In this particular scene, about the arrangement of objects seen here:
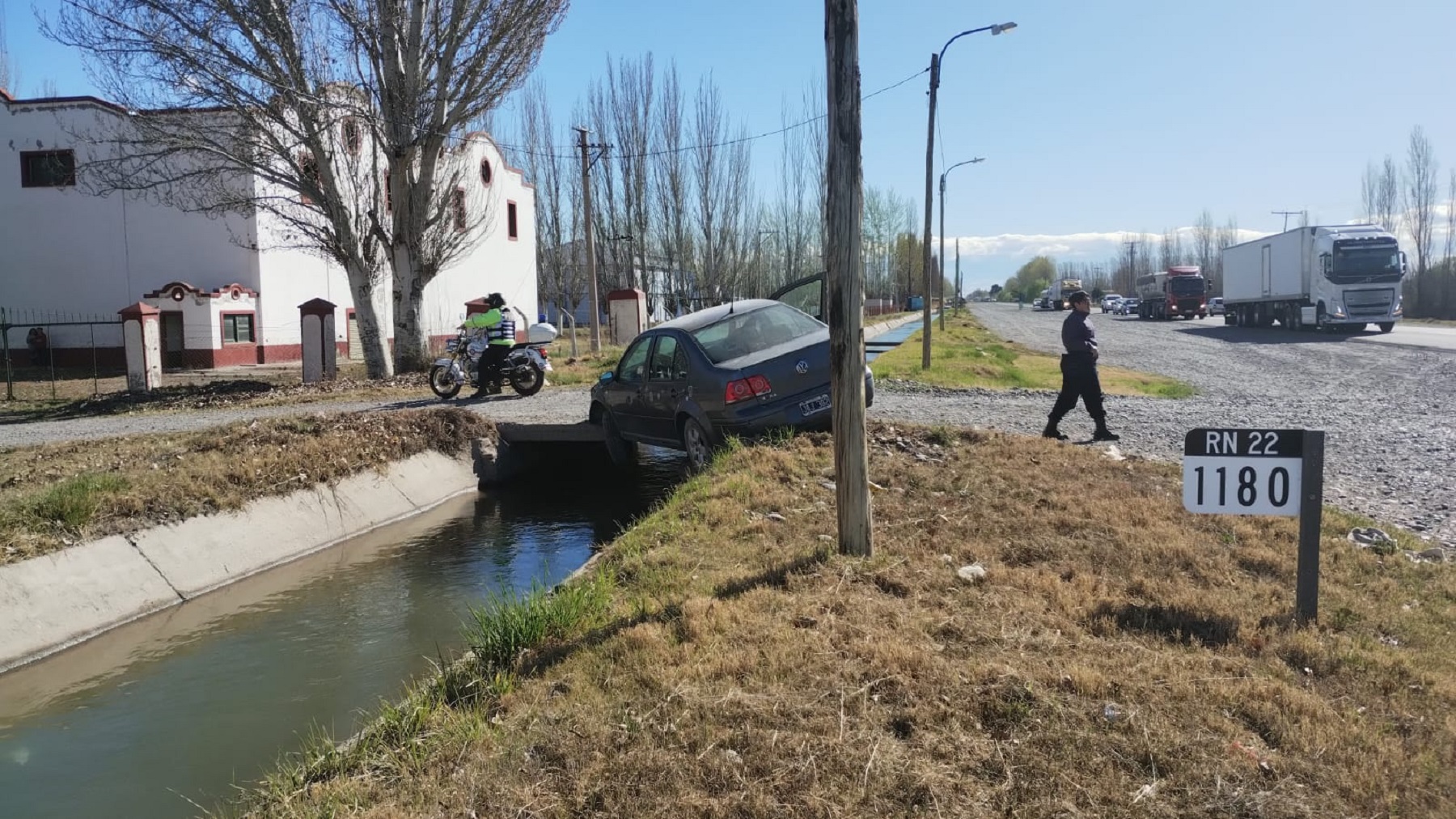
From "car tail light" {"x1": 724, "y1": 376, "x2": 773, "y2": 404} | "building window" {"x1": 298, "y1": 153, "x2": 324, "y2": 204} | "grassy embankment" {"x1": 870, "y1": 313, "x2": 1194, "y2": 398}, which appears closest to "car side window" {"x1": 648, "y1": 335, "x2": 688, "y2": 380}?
"car tail light" {"x1": 724, "y1": 376, "x2": 773, "y2": 404}

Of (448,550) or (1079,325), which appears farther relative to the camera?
(1079,325)

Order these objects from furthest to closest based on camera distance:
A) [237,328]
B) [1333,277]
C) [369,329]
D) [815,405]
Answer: [1333,277] < [237,328] < [369,329] < [815,405]

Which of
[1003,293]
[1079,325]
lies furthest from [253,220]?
[1003,293]

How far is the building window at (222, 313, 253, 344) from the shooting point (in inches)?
995

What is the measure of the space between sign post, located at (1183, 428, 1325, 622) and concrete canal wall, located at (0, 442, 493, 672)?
24.0 feet

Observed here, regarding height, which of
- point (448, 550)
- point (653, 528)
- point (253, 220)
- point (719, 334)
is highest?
point (253, 220)

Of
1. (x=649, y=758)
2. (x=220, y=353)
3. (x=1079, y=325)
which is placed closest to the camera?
(x=649, y=758)

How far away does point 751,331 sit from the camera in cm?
976

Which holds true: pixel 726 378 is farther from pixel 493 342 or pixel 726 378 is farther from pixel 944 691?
pixel 493 342

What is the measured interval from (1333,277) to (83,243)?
39.0 m

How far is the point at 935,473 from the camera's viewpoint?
8109mm

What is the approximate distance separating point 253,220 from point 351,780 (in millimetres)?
25217

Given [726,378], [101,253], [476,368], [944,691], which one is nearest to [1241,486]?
[944,691]

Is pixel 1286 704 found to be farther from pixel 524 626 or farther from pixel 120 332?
pixel 120 332
